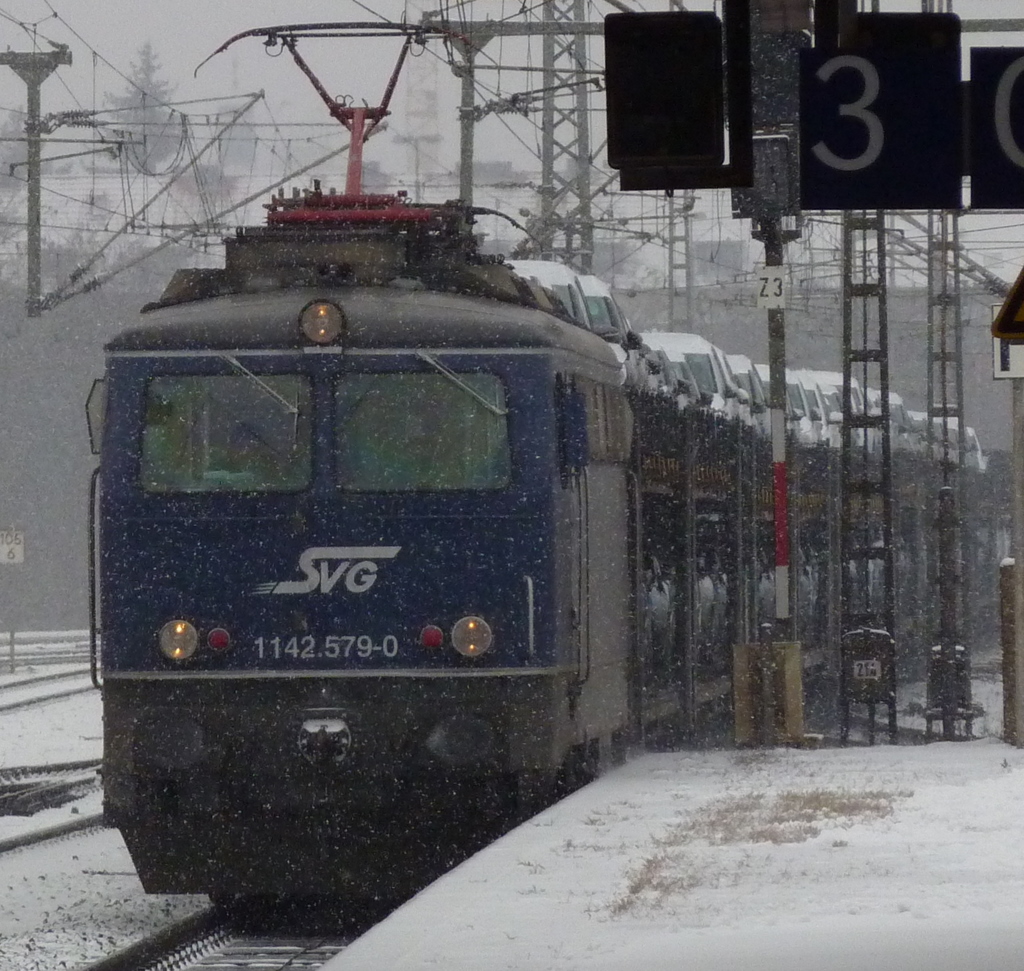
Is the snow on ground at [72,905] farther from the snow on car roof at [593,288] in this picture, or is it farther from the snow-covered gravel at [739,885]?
the snow on car roof at [593,288]

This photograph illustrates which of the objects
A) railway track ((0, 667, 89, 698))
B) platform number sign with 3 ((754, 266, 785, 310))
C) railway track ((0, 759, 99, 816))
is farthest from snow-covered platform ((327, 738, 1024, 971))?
railway track ((0, 667, 89, 698))

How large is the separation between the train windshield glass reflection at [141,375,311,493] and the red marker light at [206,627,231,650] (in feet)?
2.35

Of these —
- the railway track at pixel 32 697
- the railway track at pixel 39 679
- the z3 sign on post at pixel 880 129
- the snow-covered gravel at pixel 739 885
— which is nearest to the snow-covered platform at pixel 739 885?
the snow-covered gravel at pixel 739 885

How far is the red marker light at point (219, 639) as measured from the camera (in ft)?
35.1

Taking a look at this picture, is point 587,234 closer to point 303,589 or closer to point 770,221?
point 770,221

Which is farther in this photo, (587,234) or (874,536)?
(587,234)

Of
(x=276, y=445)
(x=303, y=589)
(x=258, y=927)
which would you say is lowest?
(x=258, y=927)

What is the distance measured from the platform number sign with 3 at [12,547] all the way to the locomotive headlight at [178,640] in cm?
2805

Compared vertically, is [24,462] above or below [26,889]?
above

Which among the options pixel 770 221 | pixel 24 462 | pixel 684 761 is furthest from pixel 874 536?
pixel 24 462

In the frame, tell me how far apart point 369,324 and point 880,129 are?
9.57ft

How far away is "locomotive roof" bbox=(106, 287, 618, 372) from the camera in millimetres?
10977

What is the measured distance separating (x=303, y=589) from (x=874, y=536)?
2013 cm

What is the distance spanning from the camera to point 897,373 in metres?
70.2
